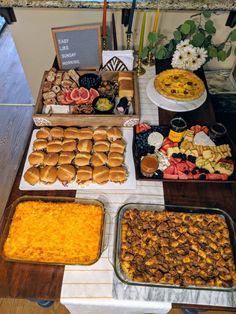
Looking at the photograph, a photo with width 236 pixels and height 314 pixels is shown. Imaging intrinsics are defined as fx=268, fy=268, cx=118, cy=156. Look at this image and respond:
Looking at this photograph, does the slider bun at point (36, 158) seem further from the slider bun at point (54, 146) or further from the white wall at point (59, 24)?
the white wall at point (59, 24)

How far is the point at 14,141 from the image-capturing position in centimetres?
260

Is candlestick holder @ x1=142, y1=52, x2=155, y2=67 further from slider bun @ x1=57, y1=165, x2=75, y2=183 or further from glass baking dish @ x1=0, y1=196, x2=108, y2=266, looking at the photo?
glass baking dish @ x1=0, y1=196, x2=108, y2=266

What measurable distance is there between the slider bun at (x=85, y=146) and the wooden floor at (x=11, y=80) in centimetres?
183

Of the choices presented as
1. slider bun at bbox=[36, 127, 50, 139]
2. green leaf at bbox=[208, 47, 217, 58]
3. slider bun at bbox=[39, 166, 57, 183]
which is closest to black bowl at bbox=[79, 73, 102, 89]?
slider bun at bbox=[36, 127, 50, 139]

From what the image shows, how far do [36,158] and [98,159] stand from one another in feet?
0.98

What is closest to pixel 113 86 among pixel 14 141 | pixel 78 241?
pixel 78 241

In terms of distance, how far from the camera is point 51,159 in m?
1.29

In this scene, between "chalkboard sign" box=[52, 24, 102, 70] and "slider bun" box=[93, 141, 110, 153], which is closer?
"slider bun" box=[93, 141, 110, 153]

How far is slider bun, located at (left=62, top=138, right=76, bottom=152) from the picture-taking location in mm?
1328

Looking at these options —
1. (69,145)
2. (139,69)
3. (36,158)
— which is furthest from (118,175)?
(139,69)

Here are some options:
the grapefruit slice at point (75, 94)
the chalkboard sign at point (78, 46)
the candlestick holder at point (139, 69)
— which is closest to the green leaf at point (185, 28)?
the candlestick holder at point (139, 69)

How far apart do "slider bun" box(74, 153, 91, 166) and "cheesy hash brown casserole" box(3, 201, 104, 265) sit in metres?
0.22

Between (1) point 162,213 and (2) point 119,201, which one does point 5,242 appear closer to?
(2) point 119,201

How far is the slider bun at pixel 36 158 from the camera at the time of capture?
128 cm
